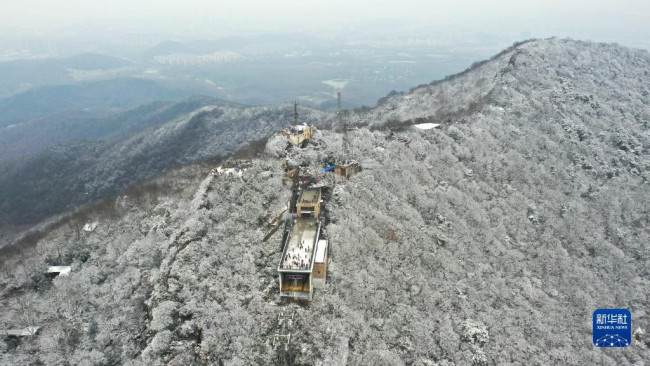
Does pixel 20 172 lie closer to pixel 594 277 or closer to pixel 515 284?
pixel 515 284

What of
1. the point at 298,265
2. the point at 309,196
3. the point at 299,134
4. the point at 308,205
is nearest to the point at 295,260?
the point at 298,265

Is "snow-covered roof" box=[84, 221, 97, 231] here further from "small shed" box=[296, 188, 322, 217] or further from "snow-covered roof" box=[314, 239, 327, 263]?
"snow-covered roof" box=[314, 239, 327, 263]

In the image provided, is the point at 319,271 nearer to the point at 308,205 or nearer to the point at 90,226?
the point at 308,205

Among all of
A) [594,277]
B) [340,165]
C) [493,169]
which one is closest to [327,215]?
[340,165]

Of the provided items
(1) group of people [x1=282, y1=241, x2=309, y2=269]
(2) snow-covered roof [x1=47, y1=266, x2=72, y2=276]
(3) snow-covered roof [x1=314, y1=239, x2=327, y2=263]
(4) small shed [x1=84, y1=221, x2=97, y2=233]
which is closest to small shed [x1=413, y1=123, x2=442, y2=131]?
(3) snow-covered roof [x1=314, y1=239, x2=327, y2=263]

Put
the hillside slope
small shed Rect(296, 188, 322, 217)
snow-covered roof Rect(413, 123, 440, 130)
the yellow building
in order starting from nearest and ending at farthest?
1. the hillside slope
2. small shed Rect(296, 188, 322, 217)
3. the yellow building
4. snow-covered roof Rect(413, 123, 440, 130)

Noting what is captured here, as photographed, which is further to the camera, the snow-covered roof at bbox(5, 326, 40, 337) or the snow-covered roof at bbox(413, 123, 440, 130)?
the snow-covered roof at bbox(413, 123, 440, 130)
